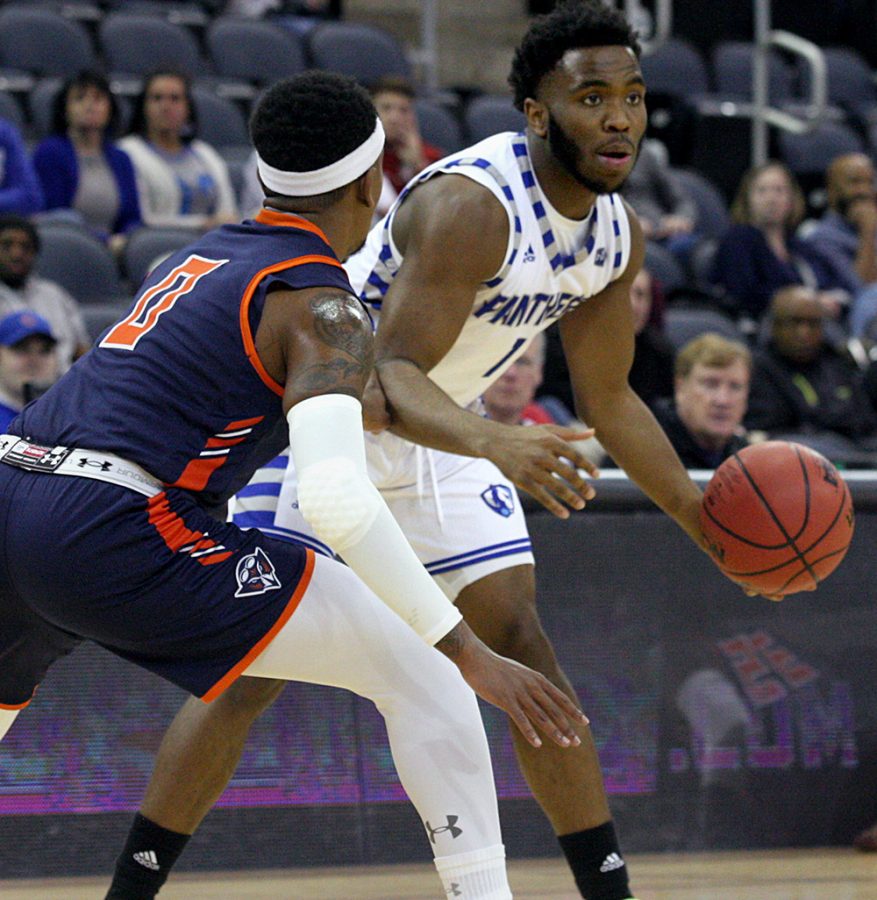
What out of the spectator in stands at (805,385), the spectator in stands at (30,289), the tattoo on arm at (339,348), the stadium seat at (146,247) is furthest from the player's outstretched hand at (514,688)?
the stadium seat at (146,247)

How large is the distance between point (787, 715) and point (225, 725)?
1.89 metres

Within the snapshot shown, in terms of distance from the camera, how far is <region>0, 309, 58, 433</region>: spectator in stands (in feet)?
Result: 17.2

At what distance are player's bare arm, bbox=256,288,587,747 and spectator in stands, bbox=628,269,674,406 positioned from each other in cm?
394

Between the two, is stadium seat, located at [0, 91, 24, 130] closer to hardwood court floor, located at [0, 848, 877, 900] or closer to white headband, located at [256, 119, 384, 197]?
hardwood court floor, located at [0, 848, 877, 900]

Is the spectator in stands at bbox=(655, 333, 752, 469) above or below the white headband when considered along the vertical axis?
below

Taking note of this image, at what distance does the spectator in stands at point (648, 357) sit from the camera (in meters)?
6.45

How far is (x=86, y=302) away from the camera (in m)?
6.65

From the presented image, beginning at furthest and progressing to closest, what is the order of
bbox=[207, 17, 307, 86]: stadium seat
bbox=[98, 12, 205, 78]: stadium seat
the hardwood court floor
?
1. bbox=[207, 17, 307, 86]: stadium seat
2. bbox=[98, 12, 205, 78]: stadium seat
3. the hardwood court floor

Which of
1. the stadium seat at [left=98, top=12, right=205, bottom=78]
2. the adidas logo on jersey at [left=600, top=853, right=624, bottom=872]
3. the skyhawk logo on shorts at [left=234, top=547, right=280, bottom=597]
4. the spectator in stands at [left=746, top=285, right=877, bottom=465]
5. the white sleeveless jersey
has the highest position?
the white sleeveless jersey

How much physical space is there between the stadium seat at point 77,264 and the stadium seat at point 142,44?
2.06m

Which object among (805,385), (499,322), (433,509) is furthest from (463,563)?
(805,385)

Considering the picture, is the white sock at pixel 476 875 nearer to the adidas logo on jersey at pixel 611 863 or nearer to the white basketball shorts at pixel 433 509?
the adidas logo on jersey at pixel 611 863

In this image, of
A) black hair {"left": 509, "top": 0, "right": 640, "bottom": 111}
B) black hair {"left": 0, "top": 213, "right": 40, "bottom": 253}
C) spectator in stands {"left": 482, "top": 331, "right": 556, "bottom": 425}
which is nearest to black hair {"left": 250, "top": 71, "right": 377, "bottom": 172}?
black hair {"left": 509, "top": 0, "right": 640, "bottom": 111}

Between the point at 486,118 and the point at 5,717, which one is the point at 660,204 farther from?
the point at 5,717
